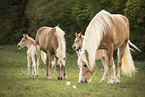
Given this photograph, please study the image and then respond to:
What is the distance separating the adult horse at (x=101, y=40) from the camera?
23.7ft

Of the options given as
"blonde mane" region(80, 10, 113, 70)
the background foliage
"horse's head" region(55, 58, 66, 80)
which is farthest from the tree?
"horse's head" region(55, 58, 66, 80)

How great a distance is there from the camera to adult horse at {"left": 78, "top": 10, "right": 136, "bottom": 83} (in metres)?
7.23

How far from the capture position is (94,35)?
7527 millimetres

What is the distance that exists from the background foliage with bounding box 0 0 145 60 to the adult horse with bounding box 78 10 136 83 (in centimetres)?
739

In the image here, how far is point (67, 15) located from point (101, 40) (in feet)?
65.4

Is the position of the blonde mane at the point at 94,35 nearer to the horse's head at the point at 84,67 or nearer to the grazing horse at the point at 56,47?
the horse's head at the point at 84,67

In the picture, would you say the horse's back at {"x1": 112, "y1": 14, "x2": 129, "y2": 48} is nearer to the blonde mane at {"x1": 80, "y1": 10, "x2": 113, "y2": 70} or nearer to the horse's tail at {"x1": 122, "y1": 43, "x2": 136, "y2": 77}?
the blonde mane at {"x1": 80, "y1": 10, "x2": 113, "y2": 70}

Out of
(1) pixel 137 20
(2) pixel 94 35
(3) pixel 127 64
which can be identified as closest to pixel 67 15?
(1) pixel 137 20

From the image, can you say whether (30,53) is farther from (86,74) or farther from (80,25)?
(80,25)

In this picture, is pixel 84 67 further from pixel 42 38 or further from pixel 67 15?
pixel 67 15

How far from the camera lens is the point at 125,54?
9305 millimetres

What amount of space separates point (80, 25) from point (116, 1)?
806cm

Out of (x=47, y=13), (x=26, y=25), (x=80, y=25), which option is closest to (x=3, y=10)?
(x=26, y=25)

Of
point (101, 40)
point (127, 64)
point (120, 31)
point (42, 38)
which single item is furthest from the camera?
point (42, 38)
